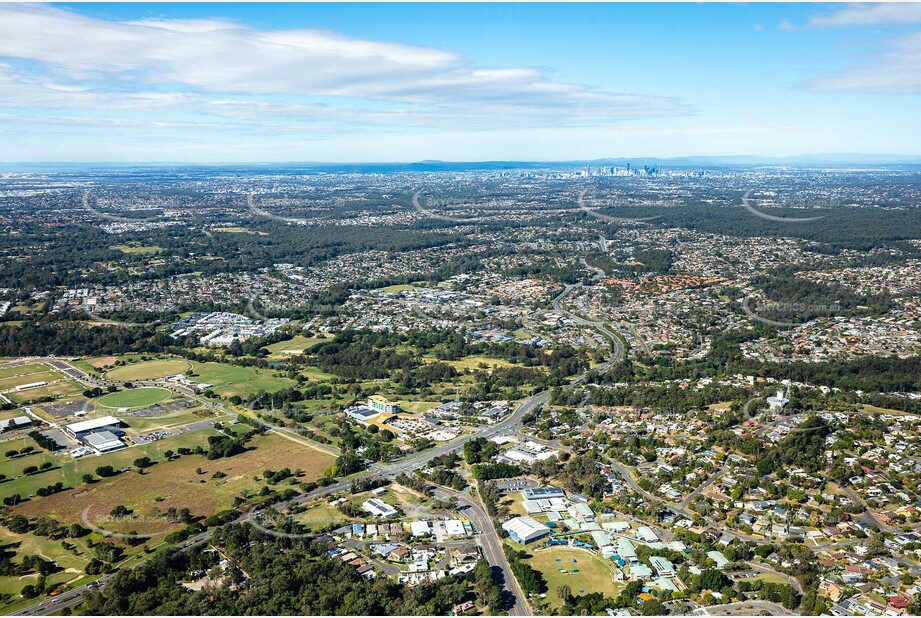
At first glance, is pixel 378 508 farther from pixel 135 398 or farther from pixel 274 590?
pixel 135 398

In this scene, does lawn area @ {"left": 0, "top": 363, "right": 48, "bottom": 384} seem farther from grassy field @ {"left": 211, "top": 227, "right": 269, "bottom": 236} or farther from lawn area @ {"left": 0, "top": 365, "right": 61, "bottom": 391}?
grassy field @ {"left": 211, "top": 227, "right": 269, "bottom": 236}

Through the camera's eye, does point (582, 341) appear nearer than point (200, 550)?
No

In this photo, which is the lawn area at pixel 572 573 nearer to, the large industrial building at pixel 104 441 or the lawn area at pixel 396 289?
the large industrial building at pixel 104 441

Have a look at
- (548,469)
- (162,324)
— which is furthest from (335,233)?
(548,469)

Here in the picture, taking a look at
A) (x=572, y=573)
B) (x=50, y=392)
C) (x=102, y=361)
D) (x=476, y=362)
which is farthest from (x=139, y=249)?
(x=572, y=573)

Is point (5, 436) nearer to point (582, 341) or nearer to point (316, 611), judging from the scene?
point (316, 611)

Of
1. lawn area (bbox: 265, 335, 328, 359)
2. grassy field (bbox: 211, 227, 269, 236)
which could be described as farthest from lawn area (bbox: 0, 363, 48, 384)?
grassy field (bbox: 211, 227, 269, 236)

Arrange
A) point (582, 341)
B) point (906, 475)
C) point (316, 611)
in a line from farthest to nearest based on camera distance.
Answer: point (582, 341) → point (906, 475) → point (316, 611)
